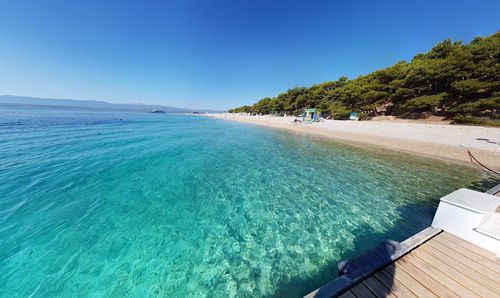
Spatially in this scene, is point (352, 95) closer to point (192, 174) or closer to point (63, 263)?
point (192, 174)

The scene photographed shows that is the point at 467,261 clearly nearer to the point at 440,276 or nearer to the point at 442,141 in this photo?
the point at 440,276

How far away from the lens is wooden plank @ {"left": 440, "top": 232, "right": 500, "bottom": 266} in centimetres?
251

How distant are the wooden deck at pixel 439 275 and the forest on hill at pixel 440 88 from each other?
2168cm

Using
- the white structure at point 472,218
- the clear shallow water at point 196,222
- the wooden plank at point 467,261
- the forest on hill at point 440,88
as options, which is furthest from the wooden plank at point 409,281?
the forest on hill at point 440,88

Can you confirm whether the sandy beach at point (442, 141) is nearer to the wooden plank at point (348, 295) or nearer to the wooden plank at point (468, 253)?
the wooden plank at point (468, 253)

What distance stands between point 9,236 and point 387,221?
9162mm

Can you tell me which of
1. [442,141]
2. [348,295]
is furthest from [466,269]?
[442,141]

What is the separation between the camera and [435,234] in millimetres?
3029

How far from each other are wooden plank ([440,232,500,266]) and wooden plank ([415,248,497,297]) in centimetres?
72

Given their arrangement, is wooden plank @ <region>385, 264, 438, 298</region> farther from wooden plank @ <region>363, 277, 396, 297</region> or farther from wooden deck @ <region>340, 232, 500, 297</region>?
wooden plank @ <region>363, 277, 396, 297</region>

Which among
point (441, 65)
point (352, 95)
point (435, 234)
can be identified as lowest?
point (435, 234)

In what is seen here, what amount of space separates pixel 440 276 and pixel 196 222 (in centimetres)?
459

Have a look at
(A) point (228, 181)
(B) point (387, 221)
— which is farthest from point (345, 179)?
(A) point (228, 181)

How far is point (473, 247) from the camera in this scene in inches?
107
